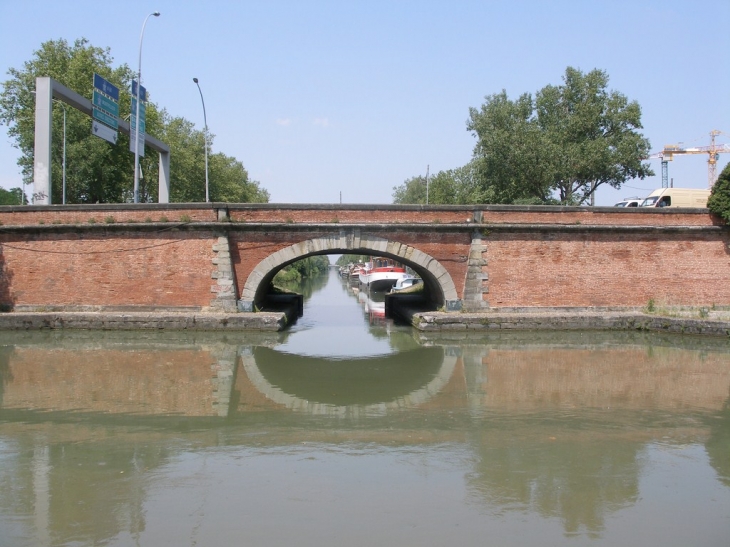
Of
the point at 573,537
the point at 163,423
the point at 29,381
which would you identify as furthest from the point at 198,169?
the point at 573,537

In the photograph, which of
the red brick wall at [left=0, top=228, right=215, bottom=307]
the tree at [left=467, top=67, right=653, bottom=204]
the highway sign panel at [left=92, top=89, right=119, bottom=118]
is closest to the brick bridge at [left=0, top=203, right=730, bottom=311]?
the red brick wall at [left=0, top=228, right=215, bottom=307]

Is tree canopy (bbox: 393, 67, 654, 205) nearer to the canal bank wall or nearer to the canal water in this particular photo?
the canal bank wall

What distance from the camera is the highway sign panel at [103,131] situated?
62.0ft

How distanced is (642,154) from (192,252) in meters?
23.5

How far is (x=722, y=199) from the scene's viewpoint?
63.7ft

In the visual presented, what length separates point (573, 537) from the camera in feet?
18.3

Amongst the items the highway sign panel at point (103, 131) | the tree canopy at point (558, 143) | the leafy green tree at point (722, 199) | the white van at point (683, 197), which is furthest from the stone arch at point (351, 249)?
the tree canopy at point (558, 143)

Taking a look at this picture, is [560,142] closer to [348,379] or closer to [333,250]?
[333,250]

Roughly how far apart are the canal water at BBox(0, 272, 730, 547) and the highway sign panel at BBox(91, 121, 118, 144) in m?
7.32

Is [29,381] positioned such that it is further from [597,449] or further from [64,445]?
[597,449]

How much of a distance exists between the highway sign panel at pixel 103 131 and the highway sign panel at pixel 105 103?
0.50 metres

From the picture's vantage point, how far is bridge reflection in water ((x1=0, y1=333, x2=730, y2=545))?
5.91 meters

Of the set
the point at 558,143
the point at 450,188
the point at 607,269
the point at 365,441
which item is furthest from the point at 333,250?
the point at 450,188

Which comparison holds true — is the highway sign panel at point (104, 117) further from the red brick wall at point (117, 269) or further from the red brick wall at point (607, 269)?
the red brick wall at point (607, 269)
